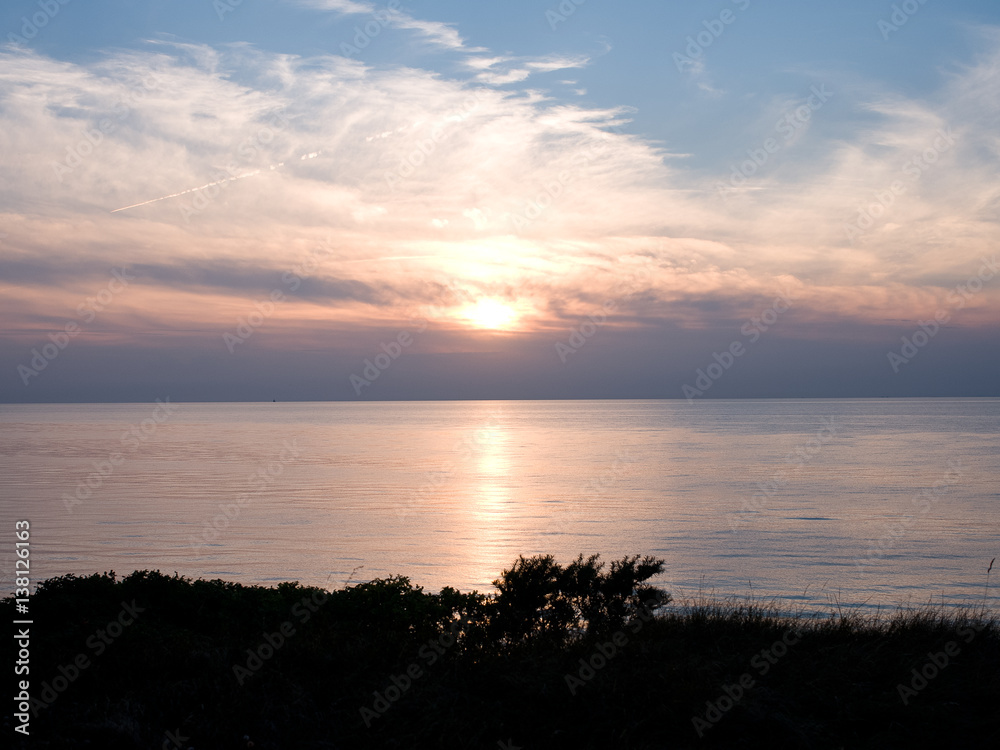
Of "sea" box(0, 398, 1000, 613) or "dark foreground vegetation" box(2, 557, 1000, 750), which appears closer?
"dark foreground vegetation" box(2, 557, 1000, 750)

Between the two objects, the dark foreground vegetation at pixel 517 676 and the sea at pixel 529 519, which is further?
the sea at pixel 529 519

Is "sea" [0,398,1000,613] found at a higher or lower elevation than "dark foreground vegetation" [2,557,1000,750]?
lower

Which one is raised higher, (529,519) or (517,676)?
(517,676)

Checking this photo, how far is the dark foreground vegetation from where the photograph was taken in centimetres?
717

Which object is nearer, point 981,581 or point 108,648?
point 108,648

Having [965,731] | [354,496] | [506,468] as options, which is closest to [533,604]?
[965,731]

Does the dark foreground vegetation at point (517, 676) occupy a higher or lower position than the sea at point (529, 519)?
higher

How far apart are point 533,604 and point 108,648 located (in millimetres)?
5230

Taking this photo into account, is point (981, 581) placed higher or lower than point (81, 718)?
lower

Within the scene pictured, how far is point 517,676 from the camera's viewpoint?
823cm

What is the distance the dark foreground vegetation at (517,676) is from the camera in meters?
7.17

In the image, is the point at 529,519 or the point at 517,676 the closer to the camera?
the point at 517,676

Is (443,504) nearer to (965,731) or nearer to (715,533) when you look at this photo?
(715,533)

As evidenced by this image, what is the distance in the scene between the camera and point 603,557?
2920cm
